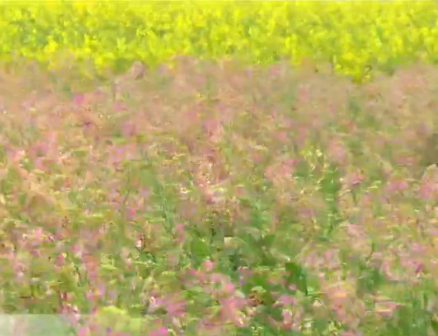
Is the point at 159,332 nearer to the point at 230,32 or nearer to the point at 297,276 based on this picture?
the point at 297,276

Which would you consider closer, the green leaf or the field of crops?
the green leaf

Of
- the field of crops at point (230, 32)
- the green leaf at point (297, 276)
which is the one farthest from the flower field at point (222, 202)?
the field of crops at point (230, 32)

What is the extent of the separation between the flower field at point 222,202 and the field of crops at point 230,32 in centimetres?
161

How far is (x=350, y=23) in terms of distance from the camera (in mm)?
11102

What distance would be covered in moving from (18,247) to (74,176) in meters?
0.65

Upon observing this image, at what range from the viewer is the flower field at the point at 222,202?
3.60 m

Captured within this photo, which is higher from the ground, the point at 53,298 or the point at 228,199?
the point at 228,199

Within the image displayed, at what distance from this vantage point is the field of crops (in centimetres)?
962

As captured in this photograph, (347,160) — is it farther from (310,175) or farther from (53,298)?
(53,298)

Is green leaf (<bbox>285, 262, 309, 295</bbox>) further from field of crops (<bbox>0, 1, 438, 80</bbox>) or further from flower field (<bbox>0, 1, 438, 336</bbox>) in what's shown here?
field of crops (<bbox>0, 1, 438, 80</bbox>)

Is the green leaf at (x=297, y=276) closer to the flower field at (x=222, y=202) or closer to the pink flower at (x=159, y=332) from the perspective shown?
the flower field at (x=222, y=202)

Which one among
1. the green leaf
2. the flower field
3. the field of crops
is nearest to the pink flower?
the flower field

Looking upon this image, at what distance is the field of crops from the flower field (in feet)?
5.29

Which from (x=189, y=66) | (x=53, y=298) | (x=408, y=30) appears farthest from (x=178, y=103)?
(x=408, y=30)
